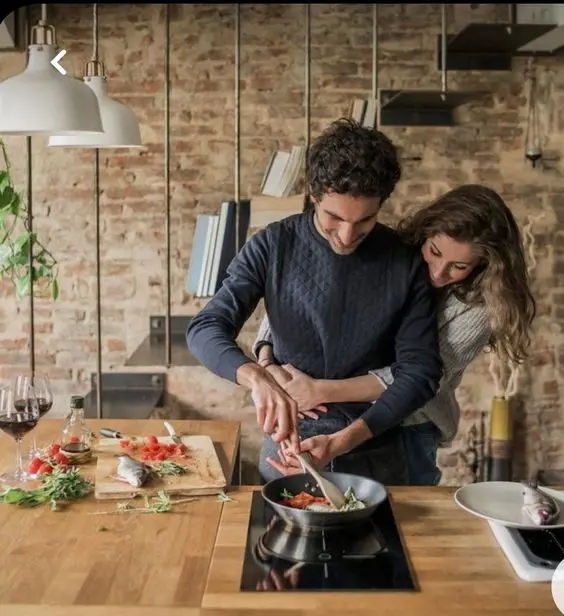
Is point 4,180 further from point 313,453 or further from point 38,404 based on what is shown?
point 313,453

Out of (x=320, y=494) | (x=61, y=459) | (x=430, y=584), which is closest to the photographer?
(x=430, y=584)

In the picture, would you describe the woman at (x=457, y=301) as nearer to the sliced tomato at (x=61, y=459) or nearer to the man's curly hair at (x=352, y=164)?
the man's curly hair at (x=352, y=164)

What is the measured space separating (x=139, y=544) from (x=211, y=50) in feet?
8.22

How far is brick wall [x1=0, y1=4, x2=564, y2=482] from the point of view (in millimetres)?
3342

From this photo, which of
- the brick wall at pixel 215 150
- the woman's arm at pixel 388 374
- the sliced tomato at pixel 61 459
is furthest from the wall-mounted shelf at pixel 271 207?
the sliced tomato at pixel 61 459

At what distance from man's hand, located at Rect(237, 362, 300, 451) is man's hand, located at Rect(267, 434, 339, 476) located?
32 millimetres

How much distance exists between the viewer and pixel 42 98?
4.73 feet

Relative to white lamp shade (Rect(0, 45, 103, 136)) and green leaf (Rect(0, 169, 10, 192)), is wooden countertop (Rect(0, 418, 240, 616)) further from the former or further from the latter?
green leaf (Rect(0, 169, 10, 192))

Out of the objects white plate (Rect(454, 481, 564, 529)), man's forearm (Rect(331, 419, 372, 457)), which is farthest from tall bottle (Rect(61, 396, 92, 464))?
white plate (Rect(454, 481, 564, 529))

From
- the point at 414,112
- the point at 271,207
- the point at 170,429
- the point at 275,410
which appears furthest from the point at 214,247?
the point at 275,410

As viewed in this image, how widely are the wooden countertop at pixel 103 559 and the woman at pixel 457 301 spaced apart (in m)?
0.36

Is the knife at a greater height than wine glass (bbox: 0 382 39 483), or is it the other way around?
wine glass (bbox: 0 382 39 483)

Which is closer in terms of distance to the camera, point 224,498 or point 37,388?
point 224,498

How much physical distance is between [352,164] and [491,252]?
1.07ft
